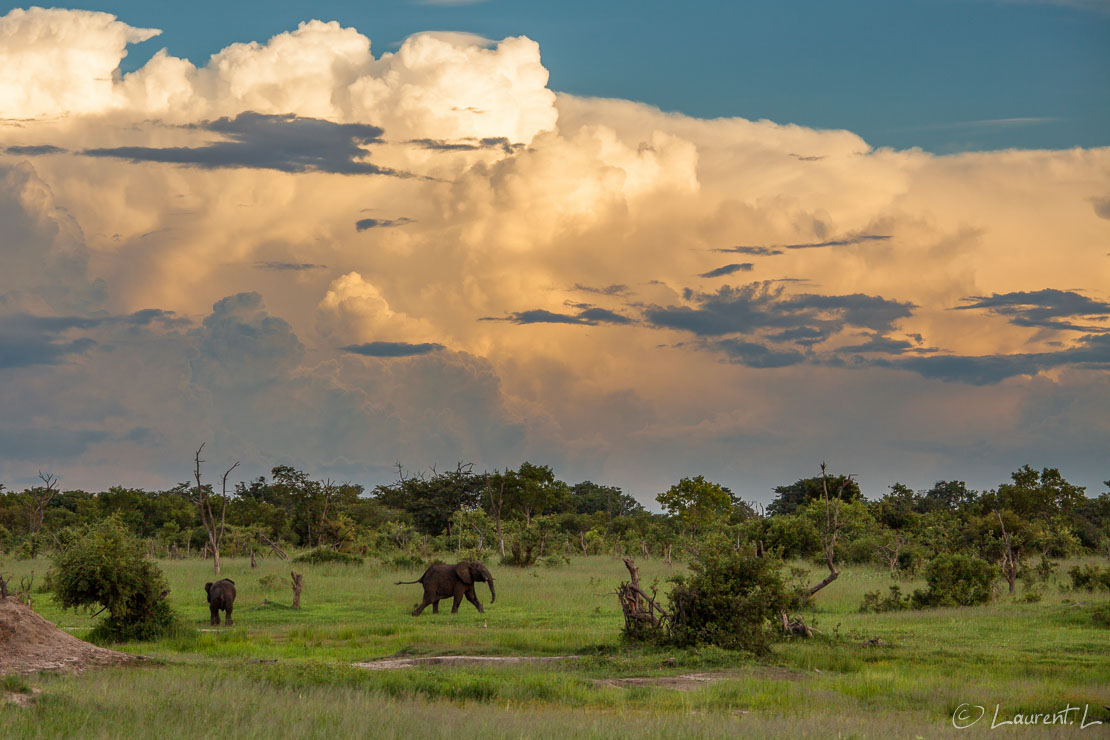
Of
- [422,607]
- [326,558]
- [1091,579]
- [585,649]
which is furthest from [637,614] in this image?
[326,558]

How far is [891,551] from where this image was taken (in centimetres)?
5691

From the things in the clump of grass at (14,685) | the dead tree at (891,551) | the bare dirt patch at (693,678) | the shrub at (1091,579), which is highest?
the dead tree at (891,551)

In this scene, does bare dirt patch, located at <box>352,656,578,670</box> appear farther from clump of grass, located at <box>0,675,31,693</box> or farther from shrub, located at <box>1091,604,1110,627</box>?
shrub, located at <box>1091,604,1110,627</box>

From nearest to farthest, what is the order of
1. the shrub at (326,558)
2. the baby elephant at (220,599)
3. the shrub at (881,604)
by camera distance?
the baby elephant at (220,599) → the shrub at (881,604) → the shrub at (326,558)

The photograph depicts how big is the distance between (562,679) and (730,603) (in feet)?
18.9

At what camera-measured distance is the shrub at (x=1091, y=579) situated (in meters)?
37.5

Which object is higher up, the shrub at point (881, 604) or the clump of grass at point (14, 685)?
the clump of grass at point (14, 685)

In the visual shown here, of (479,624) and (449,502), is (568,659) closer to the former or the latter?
(479,624)

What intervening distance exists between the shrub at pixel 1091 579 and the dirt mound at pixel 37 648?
31753 mm

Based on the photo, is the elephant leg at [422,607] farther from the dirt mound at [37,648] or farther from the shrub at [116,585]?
the dirt mound at [37,648]

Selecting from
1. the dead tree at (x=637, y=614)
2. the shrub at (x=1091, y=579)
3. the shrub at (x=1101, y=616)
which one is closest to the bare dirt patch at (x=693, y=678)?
the dead tree at (x=637, y=614)

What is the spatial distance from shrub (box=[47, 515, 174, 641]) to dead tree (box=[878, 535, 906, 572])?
35.9 meters

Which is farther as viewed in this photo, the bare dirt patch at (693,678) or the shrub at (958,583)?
the shrub at (958,583)

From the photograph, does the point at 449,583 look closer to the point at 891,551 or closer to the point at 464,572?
the point at 464,572
